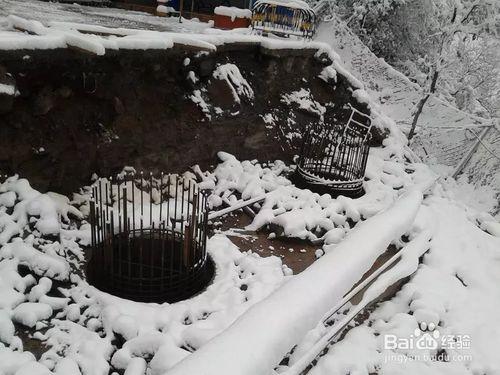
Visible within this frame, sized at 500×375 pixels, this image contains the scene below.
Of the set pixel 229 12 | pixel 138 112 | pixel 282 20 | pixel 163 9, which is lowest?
pixel 138 112

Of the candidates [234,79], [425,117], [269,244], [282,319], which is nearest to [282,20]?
[234,79]

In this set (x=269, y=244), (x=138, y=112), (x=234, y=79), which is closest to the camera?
(x=269, y=244)

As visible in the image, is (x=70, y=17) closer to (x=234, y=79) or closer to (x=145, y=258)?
(x=234, y=79)

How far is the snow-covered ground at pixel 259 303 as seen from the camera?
8.70ft

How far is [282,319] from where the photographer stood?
2373 millimetres

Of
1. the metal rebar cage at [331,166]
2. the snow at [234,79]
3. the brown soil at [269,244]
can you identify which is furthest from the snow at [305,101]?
the brown soil at [269,244]

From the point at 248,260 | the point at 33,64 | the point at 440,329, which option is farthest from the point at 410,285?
the point at 33,64

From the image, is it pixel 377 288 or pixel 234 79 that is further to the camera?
pixel 234 79

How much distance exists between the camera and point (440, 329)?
13.0 feet

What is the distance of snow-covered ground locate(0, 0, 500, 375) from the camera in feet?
8.70
